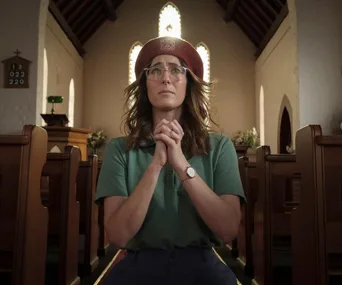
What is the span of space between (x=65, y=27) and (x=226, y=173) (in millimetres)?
9060

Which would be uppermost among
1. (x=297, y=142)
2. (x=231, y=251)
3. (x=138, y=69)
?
(x=138, y=69)

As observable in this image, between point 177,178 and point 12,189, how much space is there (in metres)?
1.02

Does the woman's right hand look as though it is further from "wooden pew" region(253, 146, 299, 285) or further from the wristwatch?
"wooden pew" region(253, 146, 299, 285)

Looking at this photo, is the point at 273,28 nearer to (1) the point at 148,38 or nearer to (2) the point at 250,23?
(2) the point at 250,23

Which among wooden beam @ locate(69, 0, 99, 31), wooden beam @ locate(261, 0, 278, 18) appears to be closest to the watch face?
wooden beam @ locate(261, 0, 278, 18)

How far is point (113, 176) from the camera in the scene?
1.32 m

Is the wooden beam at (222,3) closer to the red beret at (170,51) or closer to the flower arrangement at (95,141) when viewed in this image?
the flower arrangement at (95,141)

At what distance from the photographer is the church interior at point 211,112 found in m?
1.99

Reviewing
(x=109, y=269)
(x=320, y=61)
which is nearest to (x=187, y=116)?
(x=109, y=269)

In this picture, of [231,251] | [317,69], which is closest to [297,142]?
[231,251]

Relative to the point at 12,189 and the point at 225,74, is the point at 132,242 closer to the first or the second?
the point at 12,189

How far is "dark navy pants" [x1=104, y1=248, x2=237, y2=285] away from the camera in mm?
1224

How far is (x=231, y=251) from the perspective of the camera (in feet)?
14.0

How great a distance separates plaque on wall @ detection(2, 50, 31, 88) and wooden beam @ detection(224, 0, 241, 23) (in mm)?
5436
